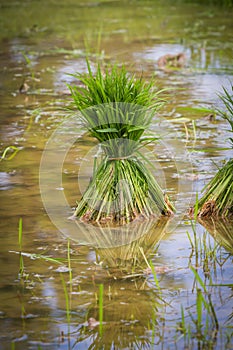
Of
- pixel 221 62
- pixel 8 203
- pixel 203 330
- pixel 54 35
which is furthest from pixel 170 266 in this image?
pixel 54 35

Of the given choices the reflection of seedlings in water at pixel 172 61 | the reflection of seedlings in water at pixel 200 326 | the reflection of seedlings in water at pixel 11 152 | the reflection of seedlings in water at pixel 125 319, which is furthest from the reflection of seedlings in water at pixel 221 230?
the reflection of seedlings in water at pixel 172 61

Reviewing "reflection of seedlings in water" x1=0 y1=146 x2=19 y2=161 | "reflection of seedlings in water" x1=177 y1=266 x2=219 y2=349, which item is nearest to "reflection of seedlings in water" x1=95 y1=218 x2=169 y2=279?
"reflection of seedlings in water" x1=177 y1=266 x2=219 y2=349

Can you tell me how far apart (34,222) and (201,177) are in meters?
1.47

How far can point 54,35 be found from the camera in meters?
13.3

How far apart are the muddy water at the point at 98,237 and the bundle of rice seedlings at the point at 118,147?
0.50ft

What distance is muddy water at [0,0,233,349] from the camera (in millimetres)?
3568

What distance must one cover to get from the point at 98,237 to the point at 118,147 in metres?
0.61

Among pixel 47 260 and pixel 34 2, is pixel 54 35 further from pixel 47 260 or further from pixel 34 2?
pixel 47 260

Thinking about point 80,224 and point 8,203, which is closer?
point 80,224

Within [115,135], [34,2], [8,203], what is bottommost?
[8,203]

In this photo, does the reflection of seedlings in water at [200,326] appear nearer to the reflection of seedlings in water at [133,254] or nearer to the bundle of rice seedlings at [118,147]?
the reflection of seedlings in water at [133,254]

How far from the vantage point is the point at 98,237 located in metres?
4.76

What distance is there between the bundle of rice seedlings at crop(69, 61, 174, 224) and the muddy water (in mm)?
151

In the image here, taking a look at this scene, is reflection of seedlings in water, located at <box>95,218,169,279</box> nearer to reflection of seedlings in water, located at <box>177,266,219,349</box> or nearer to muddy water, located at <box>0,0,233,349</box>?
muddy water, located at <box>0,0,233,349</box>
